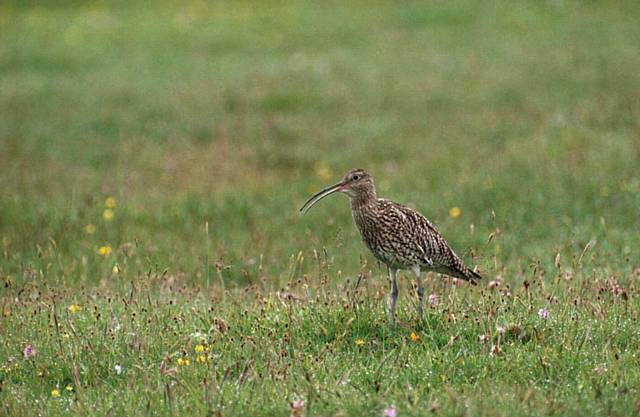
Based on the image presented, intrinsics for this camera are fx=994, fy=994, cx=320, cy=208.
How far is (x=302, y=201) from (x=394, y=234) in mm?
5441

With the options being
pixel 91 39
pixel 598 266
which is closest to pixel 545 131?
pixel 598 266

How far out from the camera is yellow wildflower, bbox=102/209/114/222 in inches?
460

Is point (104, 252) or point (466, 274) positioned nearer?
point (466, 274)

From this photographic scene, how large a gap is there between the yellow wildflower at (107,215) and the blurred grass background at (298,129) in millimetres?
96

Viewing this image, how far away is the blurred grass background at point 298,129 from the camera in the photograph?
1088 cm

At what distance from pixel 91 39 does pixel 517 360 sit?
17322 millimetres

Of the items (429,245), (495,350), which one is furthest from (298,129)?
(495,350)

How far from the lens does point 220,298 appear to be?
8.27m

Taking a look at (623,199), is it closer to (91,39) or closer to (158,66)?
(158,66)

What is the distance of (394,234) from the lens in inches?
287

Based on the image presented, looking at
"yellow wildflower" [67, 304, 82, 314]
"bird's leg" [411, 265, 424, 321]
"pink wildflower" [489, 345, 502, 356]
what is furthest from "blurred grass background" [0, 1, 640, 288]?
"pink wildflower" [489, 345, 502, 356]

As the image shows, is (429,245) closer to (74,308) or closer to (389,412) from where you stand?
(389,412)

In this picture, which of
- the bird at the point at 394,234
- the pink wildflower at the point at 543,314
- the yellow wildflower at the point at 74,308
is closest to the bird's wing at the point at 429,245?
the bird at the point at 394,234

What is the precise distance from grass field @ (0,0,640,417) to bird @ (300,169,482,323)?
0.95 ft
